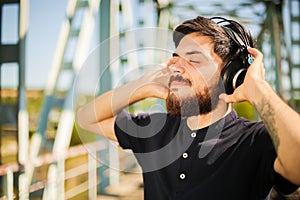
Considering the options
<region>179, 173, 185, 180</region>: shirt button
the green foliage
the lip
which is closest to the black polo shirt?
<region>179, 173, 185, 180</region>: shirt button

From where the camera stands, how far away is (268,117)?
850 mm

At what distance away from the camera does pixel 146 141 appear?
1058mm

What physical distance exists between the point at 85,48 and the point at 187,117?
2.05 metres

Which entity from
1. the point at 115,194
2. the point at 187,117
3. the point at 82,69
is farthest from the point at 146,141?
the point at 115,194

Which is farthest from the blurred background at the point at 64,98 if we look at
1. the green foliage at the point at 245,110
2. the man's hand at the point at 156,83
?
the green foliage at the point at 245,110

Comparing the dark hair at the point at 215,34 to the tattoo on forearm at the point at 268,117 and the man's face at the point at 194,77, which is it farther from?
the tattoo on forearm at the point at 268,117

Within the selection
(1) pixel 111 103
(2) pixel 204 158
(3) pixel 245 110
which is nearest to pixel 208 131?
(2) pixel 204 158

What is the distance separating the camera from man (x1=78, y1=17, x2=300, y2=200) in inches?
33.2

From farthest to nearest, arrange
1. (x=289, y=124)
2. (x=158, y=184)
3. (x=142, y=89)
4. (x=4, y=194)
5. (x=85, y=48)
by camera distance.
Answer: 1. (x=85, y=48)
2. (x=4, y=194)
3. (x=142, y=89)
4. (x=158, y=184)
5. (x=289, y=124)

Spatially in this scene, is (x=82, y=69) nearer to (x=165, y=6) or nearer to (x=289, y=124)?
(x=289, y=124)

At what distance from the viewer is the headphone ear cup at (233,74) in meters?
0.97

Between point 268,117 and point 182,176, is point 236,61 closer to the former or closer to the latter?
point 268,117

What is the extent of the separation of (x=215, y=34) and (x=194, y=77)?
13 cm

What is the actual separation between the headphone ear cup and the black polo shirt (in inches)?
3.2
